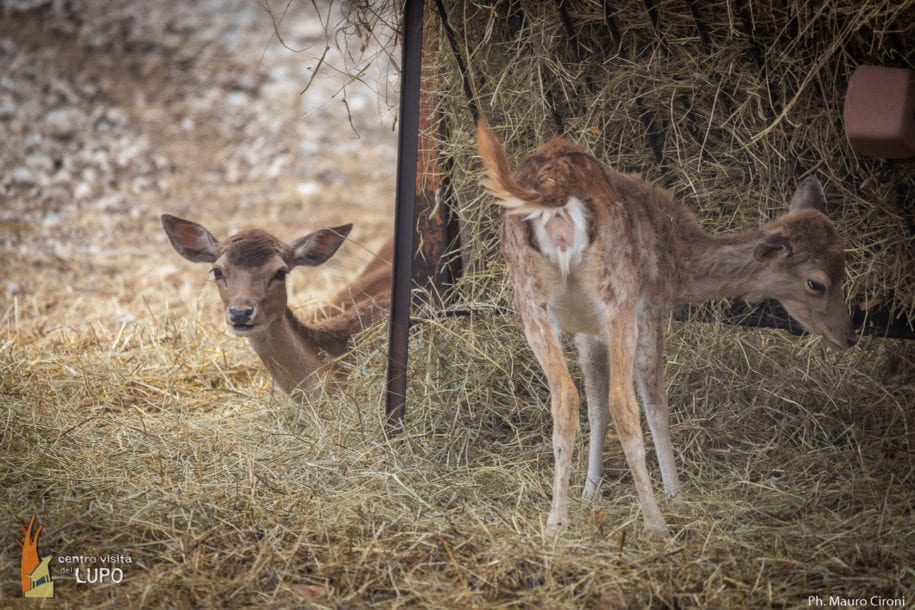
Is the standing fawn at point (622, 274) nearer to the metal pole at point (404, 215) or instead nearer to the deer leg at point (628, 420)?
the deer leg at point (628, 420)

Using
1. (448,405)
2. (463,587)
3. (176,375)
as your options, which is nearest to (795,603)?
(463,587)

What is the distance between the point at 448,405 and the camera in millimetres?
5535

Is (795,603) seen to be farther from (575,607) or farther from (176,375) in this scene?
(176,375)

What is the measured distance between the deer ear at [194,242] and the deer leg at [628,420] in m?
2.73

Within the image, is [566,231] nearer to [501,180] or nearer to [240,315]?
[501,180]

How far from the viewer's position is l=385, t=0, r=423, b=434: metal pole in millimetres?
5219

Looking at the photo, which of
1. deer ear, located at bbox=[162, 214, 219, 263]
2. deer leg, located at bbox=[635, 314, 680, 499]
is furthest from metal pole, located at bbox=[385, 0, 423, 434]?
deer ear, located at bbox=[162, 214, 219, 263]

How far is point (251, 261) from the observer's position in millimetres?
6113

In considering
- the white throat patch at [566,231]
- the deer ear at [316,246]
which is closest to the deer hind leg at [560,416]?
the white throat patch at [566,231]

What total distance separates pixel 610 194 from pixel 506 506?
4.46 feet

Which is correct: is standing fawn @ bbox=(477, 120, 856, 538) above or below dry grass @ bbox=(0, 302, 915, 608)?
above

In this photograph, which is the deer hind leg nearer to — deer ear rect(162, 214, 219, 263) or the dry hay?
the dry hay

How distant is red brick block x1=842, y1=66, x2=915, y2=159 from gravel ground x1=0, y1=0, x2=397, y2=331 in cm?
400

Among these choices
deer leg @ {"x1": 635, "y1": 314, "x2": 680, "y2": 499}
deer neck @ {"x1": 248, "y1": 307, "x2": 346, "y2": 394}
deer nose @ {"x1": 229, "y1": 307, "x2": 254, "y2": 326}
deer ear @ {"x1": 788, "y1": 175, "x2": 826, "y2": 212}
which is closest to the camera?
deer leg @ {"x1": 635, "y1": 314, "x2": 680, "y2": 499}
